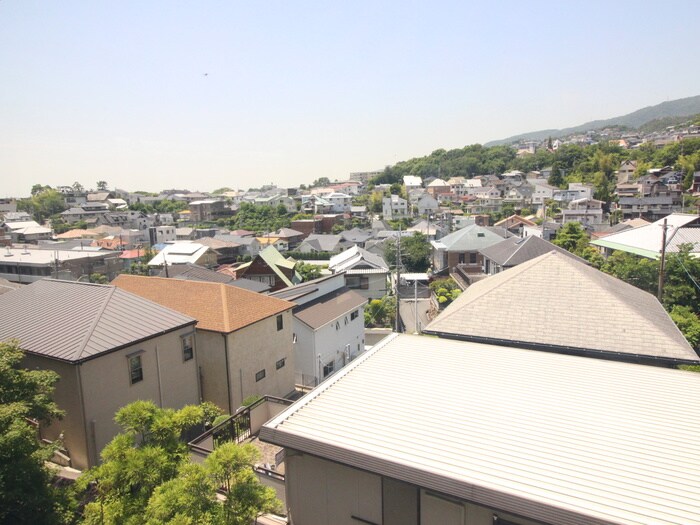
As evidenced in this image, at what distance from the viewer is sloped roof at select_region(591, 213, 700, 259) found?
24.9 m

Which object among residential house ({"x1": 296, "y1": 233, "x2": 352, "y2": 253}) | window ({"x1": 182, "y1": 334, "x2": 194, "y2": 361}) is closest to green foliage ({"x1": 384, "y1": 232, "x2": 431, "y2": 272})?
residential house ({"x1": 296, "y1": 233, "x2": 352, "y2": 253})

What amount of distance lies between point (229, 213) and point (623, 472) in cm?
9908

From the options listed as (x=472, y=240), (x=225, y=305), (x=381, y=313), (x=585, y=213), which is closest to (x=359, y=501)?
(x=225, y=305)

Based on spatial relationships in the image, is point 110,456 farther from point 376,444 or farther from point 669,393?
point 669,393

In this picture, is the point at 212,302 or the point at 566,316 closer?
the point at 566,316

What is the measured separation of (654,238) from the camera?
Result: 1058 inches

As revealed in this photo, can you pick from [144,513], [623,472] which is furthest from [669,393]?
[144,513]

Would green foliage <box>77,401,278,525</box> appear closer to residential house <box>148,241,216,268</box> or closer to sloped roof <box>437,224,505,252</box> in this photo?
sloped roof <box>437,224,505,252</box>

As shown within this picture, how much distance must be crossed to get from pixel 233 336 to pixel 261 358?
6.34 ft

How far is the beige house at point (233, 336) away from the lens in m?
13.9

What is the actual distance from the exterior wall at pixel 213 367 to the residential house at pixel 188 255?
114 ft

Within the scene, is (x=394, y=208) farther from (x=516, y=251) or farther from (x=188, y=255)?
(x=516, y=251)

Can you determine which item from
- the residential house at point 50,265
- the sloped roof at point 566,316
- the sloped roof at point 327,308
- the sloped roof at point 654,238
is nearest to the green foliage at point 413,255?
the sloped roof at point 654,238

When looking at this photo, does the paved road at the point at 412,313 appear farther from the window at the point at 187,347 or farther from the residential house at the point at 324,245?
the residential house at the point at 324,245
